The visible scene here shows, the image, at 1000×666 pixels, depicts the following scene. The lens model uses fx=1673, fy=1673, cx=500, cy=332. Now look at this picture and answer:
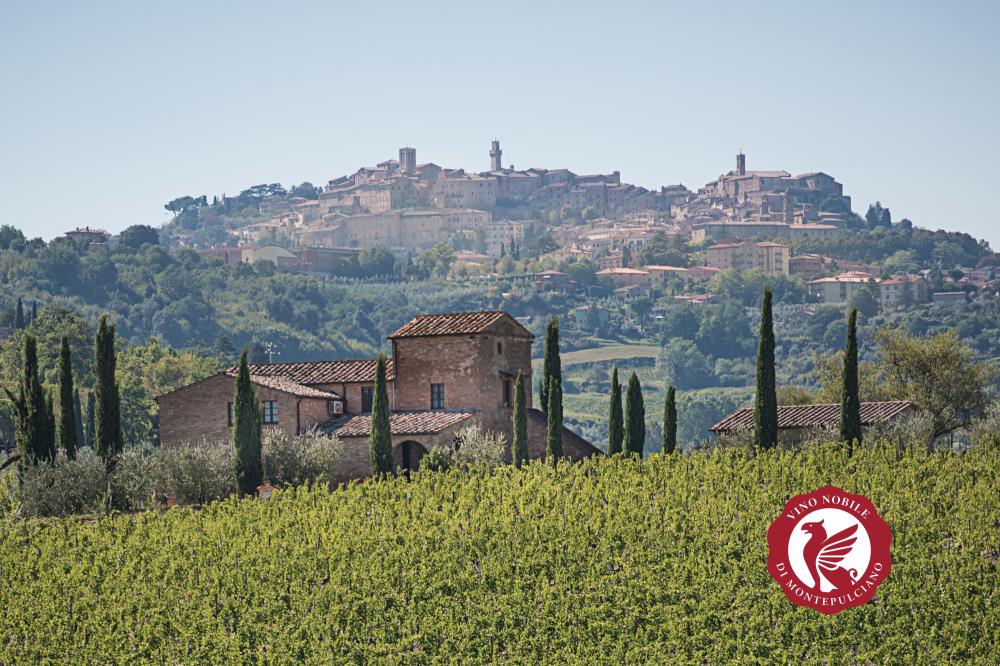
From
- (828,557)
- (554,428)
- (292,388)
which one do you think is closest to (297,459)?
(292,388)

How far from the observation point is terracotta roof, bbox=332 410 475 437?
4750 cm

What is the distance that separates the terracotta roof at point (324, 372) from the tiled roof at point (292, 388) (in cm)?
49

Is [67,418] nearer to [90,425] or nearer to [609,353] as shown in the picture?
[90,425]

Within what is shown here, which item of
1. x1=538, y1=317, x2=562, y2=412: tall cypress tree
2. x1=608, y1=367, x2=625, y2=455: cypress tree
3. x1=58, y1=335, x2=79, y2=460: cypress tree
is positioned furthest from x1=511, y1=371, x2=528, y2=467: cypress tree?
x1=58, y1=335, x2=79, y2=460: cypress tree

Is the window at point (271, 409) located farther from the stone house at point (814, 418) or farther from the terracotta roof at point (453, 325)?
the stone house at point (814, 418)

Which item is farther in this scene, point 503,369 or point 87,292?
point 87,292

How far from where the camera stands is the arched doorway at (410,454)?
4762 cm

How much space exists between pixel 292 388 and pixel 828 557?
74.9ft

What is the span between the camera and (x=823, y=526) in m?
31.1

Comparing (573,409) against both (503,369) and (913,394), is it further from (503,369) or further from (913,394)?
(503,369)

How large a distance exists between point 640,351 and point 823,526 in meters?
158

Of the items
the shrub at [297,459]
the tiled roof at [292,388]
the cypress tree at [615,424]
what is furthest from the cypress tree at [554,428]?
the tiled roof at [292,388]

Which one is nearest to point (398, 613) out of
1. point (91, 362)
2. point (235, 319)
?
point (91, 362)

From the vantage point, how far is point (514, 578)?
112 feet
